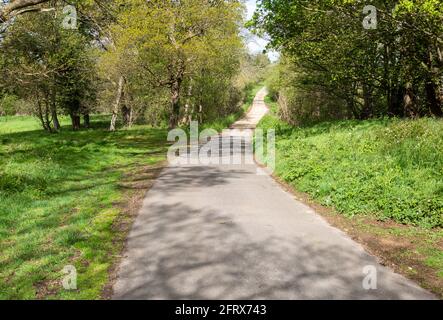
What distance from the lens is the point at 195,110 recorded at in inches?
1566

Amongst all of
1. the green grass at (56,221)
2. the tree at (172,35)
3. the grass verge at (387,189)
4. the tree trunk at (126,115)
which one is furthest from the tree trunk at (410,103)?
the tree trunk at (126,115)

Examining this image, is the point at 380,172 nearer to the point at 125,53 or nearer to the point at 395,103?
Result: the point at 395,103

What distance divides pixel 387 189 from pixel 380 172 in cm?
91

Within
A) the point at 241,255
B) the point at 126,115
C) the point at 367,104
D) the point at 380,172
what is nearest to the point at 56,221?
the point at 241,255

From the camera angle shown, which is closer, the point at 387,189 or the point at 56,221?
the point at 56,221

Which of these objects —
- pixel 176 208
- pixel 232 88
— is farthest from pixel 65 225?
pixel 232 88

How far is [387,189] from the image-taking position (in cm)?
914

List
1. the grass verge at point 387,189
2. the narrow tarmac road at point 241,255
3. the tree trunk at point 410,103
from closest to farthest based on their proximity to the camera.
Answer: the narrow tarmac road at point 241,255
the grass verge at point 387,189
the tree trunk at point 410,103

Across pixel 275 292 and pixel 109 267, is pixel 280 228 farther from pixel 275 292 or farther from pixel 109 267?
pixel 109 267

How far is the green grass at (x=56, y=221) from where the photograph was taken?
575 centimetres

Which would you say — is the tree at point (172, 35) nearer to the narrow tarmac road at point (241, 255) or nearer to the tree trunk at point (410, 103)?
the tree trunk at point (410, 103)

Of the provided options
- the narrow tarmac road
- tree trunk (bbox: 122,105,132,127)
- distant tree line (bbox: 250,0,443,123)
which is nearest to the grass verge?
the narrow tarmac road

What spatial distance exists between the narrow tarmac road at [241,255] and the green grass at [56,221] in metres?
0.60

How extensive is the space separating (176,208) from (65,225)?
2582 millimetres
